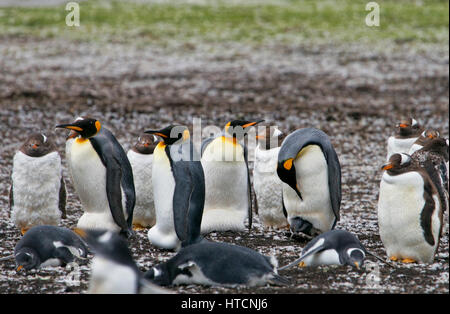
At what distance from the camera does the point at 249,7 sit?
29.1 meters

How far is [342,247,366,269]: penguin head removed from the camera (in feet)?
17.4

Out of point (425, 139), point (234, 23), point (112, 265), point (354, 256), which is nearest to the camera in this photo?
point (112, 265)

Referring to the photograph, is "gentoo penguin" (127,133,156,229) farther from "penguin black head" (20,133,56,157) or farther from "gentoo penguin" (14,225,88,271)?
"gentoo penguin" (14,225,88,271)

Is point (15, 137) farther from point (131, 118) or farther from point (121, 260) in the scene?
point (121, 260)

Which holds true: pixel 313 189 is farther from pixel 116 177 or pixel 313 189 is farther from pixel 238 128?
pixel 116 177

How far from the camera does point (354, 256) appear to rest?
210 inches

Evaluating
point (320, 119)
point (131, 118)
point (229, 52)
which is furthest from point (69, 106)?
point (229, 52)

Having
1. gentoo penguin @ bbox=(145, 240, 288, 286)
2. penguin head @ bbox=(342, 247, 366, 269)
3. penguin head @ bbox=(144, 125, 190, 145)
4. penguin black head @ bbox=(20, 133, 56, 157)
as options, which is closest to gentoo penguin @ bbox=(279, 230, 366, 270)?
penguin head @ bbox=(342, 247, 366, 269)

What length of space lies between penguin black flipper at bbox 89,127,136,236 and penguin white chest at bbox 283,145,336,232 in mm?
1404

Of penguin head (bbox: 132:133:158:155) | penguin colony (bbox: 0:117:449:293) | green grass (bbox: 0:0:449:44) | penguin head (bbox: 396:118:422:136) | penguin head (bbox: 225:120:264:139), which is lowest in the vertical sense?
penguin colony (bbox: 0:117:449:293)

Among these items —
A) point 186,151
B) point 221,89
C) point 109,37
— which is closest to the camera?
point 186,151

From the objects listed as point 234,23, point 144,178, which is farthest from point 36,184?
point 234,23

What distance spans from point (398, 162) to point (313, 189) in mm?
1041

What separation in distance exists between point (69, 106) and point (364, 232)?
28.0 feet
